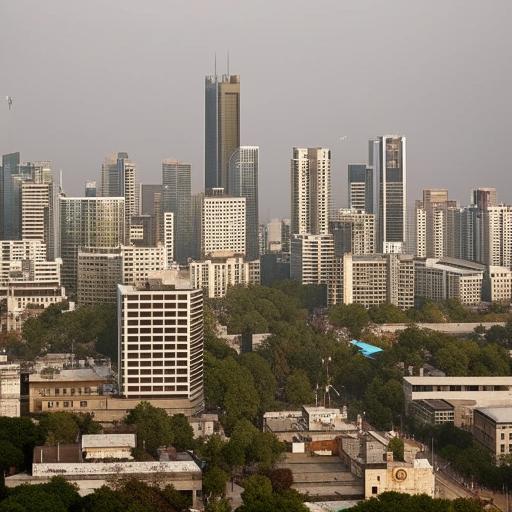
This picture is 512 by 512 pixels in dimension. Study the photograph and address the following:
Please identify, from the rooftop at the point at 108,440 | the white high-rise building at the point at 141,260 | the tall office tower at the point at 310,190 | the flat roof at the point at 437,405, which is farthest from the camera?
the tall office tower at the point at 310,190

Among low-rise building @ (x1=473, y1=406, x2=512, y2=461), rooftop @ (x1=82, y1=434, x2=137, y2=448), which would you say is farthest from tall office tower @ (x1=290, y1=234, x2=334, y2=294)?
rooftop @ (x1=82, y1=434, x2=137, y2=448)

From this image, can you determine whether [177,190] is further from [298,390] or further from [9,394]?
[9,394]

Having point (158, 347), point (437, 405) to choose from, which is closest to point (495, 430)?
point (437, 405)

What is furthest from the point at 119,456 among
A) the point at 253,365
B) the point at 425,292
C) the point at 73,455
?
the point at 425,292

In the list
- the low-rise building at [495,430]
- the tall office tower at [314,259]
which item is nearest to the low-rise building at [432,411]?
the low-rise building at [495,430]

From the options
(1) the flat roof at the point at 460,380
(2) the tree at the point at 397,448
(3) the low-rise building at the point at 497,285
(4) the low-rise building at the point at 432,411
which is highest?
(3) the low-rise building at the point at 497,285

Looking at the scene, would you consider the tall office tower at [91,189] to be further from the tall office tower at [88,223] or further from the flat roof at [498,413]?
the flat roof at [498,413]

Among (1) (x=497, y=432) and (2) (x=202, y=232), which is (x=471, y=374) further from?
(2) (x=202, y=232)
